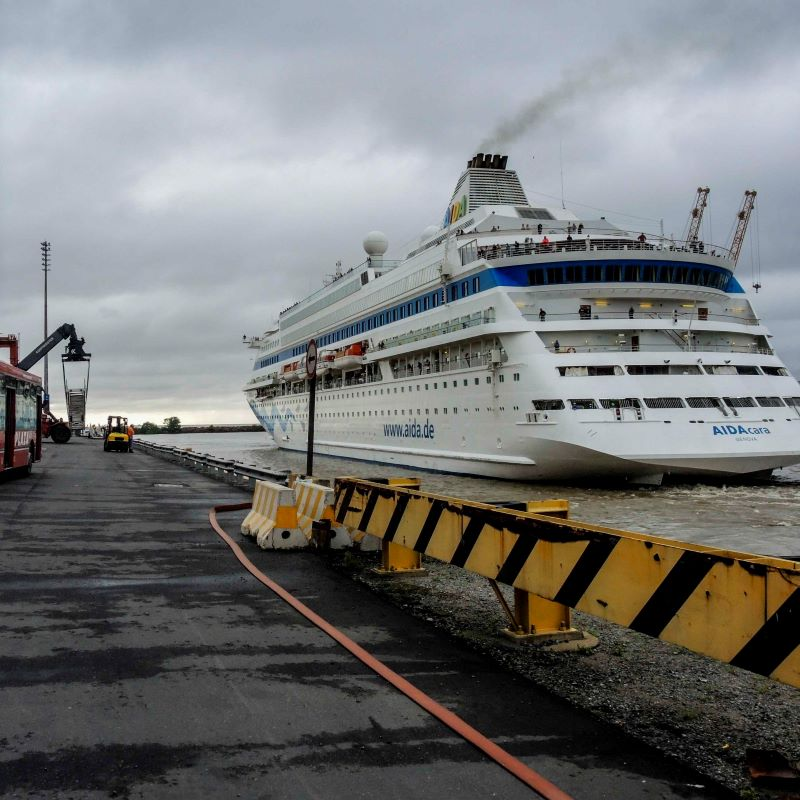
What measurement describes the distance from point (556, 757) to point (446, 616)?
319 cm

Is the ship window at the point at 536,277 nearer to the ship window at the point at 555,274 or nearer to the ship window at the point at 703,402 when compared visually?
the ship window at the point at 555,274

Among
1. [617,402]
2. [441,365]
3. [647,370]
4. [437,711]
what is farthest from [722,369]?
[437,711]

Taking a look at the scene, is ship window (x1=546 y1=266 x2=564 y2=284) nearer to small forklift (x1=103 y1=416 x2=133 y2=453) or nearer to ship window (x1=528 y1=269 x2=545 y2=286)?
ship window (x1=528 y1=269 x2=545 y2=286)

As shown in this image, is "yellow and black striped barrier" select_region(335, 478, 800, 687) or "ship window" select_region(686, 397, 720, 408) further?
"ship window" select_region(686, 397, 720, 408)

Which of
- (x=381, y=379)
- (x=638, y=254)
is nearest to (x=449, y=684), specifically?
(x=638, y=254)

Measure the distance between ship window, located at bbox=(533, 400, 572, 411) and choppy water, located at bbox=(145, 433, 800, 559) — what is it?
2.76m

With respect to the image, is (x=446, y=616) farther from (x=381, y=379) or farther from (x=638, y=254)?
(x=381, y=379)

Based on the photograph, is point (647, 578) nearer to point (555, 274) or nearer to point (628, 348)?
point (628, 348)

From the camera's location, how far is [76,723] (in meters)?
4.40

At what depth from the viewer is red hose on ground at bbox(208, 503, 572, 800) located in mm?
3738

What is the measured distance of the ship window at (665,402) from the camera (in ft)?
80.9

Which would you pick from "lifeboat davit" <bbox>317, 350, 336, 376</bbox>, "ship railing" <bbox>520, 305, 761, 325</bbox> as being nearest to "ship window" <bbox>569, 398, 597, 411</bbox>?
"ship railing" <bbox>520, 305, 761, 325</bbox>

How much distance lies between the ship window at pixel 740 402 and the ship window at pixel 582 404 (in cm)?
454

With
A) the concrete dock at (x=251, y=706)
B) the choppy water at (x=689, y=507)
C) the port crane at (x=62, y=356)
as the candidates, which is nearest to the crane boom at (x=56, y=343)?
the port crane at (x=62, y=356)
